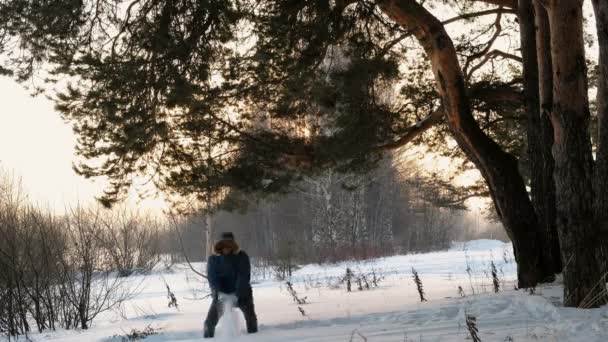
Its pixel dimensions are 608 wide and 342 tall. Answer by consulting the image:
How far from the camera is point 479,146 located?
7852 mm

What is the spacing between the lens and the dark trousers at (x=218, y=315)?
269 inches

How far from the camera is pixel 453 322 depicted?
602 cm

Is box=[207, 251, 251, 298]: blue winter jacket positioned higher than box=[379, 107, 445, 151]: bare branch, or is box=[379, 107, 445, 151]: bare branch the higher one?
box=[379, 107, 445, 151]: bare branch

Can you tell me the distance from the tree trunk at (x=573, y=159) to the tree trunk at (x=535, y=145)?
221cm

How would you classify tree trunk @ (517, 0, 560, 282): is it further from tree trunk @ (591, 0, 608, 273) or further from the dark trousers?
the dark trousers

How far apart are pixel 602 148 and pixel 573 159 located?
11.0 inches

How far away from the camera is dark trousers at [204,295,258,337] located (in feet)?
22.4

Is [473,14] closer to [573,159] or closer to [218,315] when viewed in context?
[573,159]

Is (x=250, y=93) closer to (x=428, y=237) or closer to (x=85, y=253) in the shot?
(x=85, y=253)

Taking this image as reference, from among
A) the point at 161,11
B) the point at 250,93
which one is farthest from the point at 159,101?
the point at 250,93

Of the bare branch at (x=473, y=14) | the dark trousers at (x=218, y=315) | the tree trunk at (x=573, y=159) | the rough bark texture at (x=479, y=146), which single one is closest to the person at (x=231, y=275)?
the dark trousers at (x=218, y=315)

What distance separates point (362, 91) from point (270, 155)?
1.93 meters

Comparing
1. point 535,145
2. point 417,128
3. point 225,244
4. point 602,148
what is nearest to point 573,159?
point 602,148

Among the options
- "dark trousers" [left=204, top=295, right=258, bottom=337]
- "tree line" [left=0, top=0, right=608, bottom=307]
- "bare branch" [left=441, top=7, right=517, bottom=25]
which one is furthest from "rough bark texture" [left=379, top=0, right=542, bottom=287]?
"dark trousers" [left=204, top=295, right=258, bottom=337]
